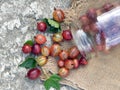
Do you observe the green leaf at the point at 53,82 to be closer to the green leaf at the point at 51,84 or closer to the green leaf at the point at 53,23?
the green leaf at the point at 51,84

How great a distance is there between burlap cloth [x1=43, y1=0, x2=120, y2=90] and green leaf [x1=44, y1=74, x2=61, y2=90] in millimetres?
18

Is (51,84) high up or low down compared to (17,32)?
down

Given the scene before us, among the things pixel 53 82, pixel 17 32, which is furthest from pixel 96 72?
pixel 17 32

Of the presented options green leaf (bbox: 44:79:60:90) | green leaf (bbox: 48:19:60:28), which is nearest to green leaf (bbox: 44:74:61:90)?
green leaf (bbox: 44:79:60:90)

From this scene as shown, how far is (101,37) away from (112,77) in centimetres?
11

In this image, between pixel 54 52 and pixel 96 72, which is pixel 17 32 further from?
pixel 96 72

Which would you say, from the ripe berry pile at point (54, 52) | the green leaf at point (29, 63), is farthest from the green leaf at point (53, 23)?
the green leaf at point (29, 63)

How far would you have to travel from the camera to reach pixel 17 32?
1282 millimetres

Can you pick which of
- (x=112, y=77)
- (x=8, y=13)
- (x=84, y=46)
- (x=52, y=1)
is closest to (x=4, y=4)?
(x=8, y=13)

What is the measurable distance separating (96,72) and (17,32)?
24cm

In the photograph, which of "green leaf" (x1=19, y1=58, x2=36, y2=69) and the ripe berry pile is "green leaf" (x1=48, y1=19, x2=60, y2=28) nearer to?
the ripe berry pile

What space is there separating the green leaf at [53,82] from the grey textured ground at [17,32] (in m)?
0.02

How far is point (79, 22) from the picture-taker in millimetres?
1261

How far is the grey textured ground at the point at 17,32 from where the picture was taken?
1268mm
